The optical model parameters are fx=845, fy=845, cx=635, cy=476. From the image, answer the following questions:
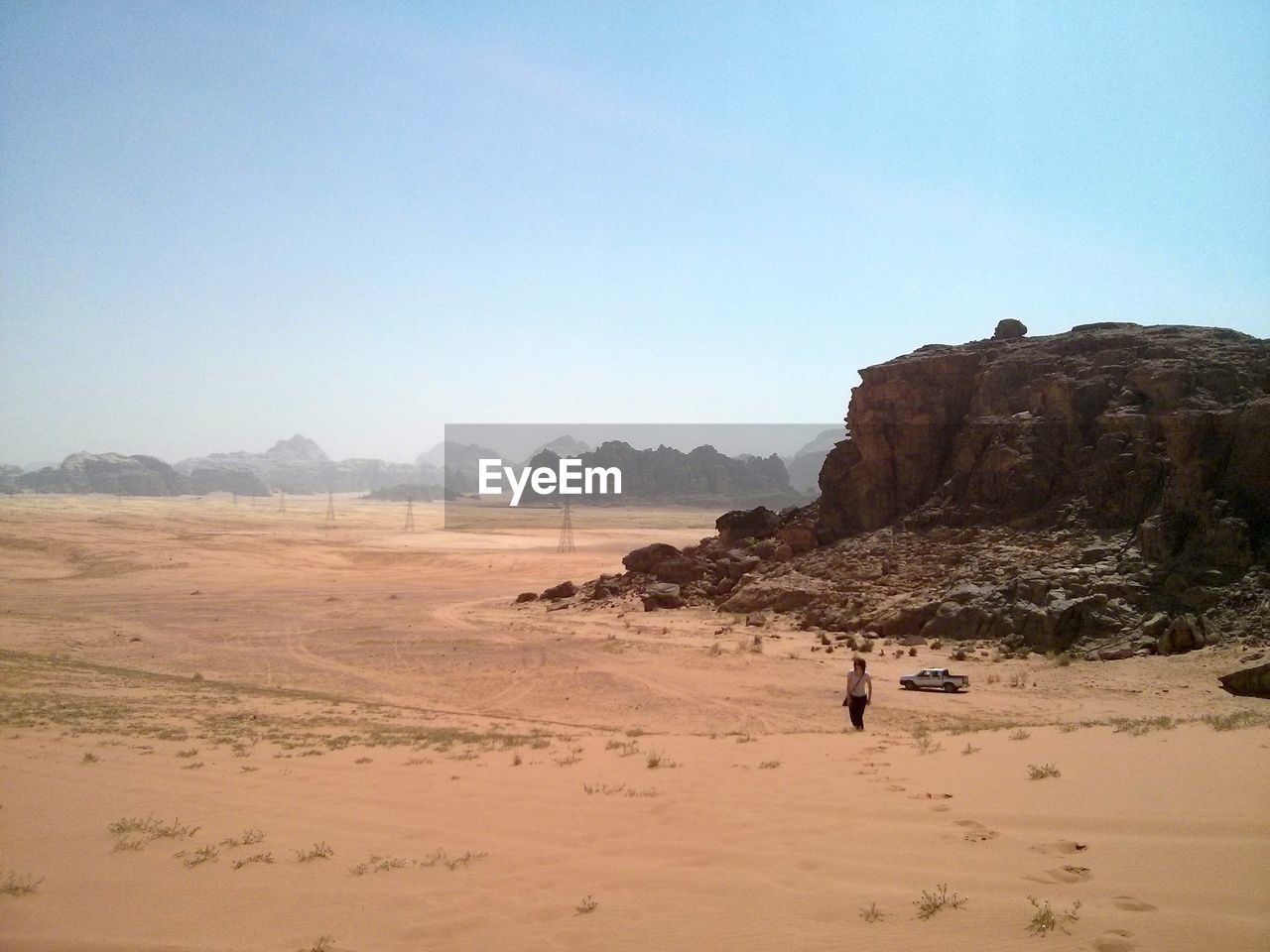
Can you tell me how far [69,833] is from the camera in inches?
304

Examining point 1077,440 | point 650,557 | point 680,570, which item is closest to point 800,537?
point 680,570

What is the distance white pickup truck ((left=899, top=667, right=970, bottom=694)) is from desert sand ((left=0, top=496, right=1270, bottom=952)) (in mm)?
646

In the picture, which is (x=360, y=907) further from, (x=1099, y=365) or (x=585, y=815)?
(x=1099, y=365)

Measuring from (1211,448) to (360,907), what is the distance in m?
28.3

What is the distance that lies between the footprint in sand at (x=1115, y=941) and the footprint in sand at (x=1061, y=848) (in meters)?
1.69

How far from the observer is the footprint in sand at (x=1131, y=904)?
5199mm

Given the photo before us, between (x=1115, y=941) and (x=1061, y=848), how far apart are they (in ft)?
6.50

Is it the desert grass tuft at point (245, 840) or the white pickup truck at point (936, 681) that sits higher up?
the desert grass tuft at point (245, 840)

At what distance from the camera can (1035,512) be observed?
30.3 m

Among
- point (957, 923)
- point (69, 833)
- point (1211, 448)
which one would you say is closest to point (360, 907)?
point (69, 833)

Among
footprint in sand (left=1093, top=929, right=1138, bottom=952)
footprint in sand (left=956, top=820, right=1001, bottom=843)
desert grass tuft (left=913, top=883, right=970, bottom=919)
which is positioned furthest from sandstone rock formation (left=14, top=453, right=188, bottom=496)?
footprint in sand (left=1093, top=929, right=1138, bottom=952)

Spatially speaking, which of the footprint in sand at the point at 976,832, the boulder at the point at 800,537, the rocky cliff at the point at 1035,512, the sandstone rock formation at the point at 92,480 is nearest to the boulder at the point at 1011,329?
the rocky cliff at the point at 1035,512

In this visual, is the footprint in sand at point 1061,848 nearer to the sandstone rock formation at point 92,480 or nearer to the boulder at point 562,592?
the boulder at point 562,592

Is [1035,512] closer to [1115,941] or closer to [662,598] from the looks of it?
[662,598]
